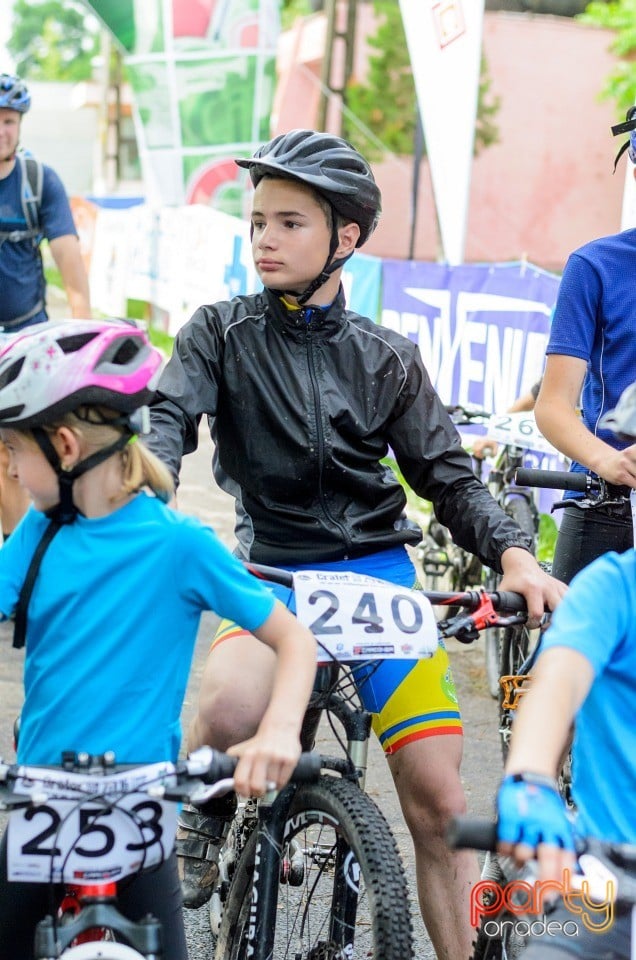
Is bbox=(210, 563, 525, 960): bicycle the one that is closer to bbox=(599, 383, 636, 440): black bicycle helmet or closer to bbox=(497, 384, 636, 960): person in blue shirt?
bbox=(497, 384, 636, 960): person in blue shirt

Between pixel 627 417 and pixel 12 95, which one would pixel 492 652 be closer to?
pixel 12 95

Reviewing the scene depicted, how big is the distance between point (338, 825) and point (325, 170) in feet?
5.62

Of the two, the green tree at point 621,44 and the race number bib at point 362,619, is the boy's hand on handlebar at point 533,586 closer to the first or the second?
the race number bib at point 362,619

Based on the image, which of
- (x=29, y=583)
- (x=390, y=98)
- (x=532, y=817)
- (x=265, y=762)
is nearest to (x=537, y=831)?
(x=532, y=817)

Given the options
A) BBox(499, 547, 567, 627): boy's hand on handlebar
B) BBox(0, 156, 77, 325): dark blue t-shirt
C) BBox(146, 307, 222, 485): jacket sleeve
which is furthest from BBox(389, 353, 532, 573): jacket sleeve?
BBox(0, 156, 77, 325): dark blue t-shirt

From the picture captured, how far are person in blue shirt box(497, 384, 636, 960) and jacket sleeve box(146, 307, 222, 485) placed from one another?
4.47ft

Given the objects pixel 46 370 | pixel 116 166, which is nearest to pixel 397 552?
pixel 46 370

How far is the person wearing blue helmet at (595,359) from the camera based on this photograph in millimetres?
Answer: 3967

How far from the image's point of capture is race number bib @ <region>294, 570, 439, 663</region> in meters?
3.15

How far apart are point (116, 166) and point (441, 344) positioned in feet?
116

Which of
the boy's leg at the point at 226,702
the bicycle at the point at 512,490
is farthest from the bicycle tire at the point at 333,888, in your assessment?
the bicycle at the point at 512,490

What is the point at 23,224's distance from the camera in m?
7.51

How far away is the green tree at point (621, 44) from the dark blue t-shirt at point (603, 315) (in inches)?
994

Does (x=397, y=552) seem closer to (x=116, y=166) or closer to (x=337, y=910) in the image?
(x=337, y=910)
